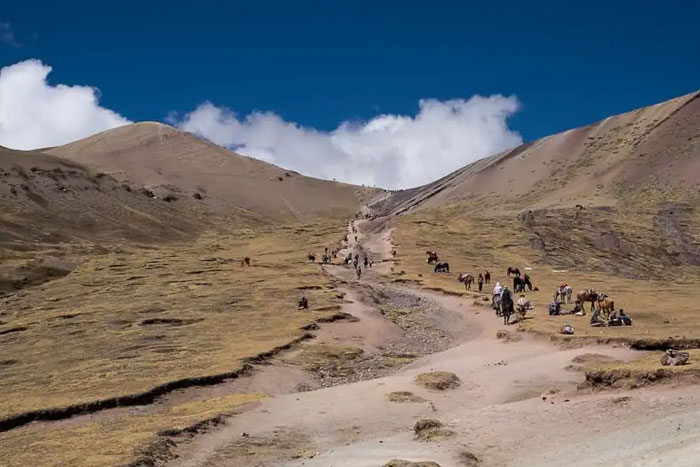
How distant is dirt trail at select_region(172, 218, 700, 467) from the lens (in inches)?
652

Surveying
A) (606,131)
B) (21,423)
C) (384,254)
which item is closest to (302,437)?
(21,423)

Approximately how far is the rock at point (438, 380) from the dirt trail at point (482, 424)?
383 millimetres

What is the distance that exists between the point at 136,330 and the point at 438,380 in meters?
24.9

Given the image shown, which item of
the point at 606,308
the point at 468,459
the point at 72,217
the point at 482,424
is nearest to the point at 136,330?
the point at 606,308

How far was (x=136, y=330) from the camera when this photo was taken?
44375 mm

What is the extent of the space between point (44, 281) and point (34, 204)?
68.1 metres

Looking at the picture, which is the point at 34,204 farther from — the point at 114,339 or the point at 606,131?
the point at 606,131

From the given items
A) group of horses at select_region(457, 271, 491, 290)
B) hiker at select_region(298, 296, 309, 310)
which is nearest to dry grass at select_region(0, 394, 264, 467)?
hiker at select_region(298, 296, 309, 310)

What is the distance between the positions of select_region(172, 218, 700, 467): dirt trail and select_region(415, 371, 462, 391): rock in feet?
1.26

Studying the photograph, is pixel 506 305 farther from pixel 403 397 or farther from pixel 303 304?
pixel 403 397

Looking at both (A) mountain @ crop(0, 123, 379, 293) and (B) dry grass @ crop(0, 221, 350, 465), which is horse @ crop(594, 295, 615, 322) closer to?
(B) dry grass @ crop(0, 221, 350, 465)

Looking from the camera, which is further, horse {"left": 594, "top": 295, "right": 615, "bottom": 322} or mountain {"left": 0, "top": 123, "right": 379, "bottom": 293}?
mountain {"left": 0, "top": 123, "right": 379, "bottom": 293}

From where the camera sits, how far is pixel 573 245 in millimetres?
96562

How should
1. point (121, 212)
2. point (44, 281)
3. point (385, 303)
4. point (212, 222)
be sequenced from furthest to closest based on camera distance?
point (212, 222) → point (121, 212) → point (44, 281) → point (385, 303)
